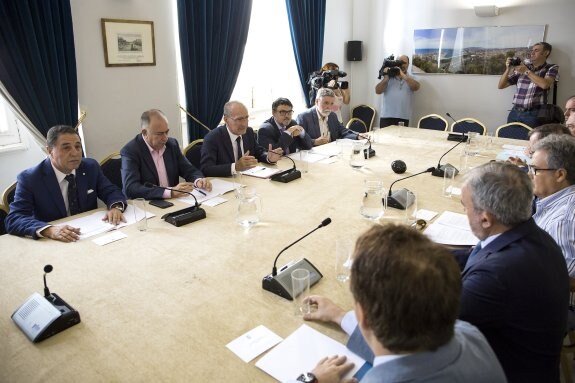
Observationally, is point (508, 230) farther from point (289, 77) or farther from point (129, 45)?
point (289, 77)

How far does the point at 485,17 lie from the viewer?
5.98m

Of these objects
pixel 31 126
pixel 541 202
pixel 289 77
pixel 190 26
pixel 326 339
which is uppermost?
pixel 190 26

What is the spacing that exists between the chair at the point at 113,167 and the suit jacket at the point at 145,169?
0.30 m

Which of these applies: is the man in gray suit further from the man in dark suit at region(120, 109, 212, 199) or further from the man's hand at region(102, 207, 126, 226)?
the man in dark suit at region(120, 109, 212, 199)

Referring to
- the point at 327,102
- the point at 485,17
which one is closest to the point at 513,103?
the point at 485,17

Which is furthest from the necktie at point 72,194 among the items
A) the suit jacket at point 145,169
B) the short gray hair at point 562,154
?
the short gray hair at point 562,154

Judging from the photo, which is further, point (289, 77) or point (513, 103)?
point (289, 77)

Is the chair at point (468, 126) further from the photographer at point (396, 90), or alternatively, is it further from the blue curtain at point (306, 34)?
the blue curtain at point (306, 34)

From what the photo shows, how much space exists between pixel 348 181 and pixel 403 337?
2202 millimetres

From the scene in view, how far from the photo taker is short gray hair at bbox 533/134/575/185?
199 centimetres

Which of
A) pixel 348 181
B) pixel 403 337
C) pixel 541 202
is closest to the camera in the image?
pixel 403 337

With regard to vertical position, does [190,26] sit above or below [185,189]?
above

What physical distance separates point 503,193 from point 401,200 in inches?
43.0

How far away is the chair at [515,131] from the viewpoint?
15.7 feet
